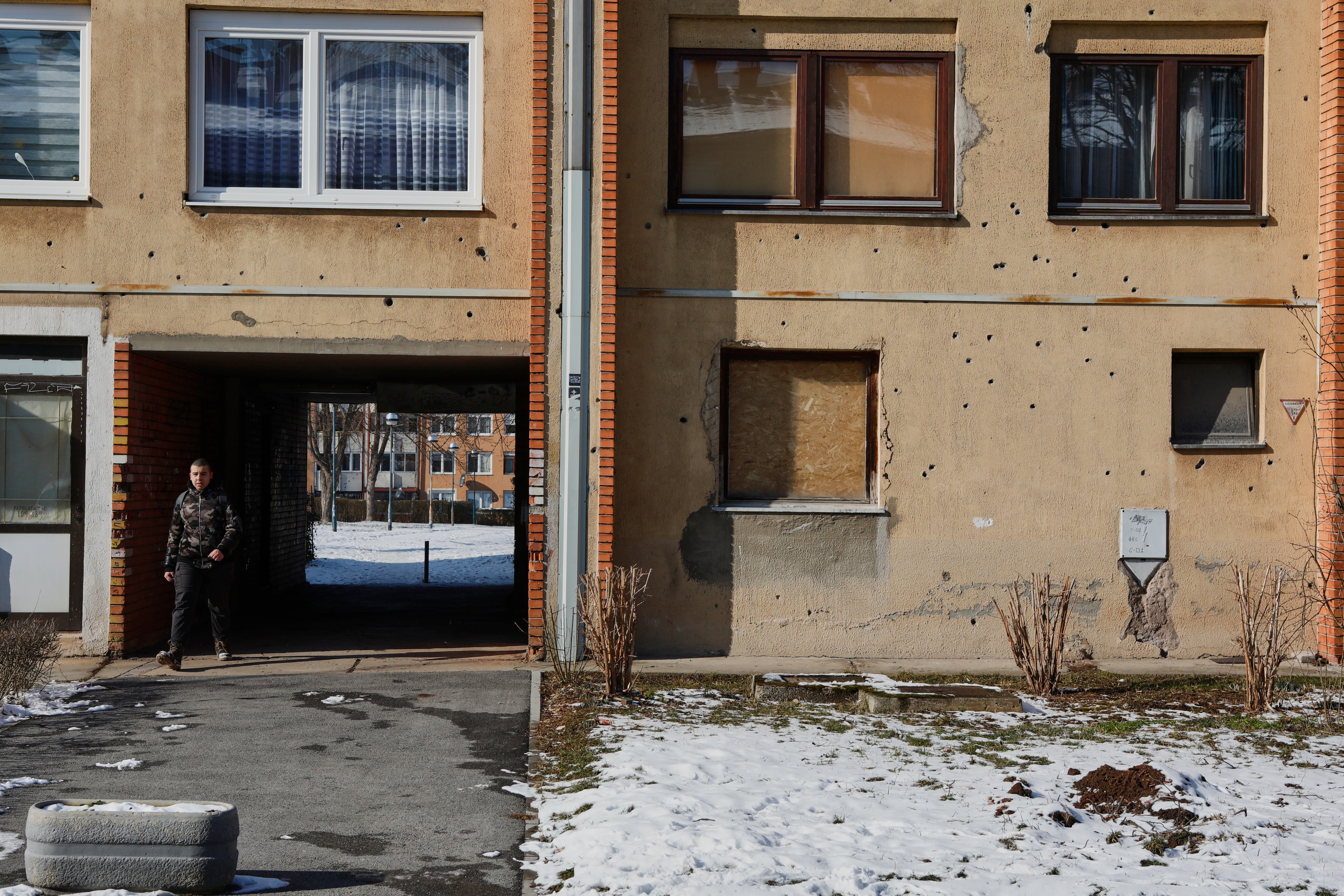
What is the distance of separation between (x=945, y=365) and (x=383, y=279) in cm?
504

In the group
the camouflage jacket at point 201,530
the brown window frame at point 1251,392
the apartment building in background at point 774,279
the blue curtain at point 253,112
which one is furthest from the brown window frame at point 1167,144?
the camouflage jacket at point 201,530

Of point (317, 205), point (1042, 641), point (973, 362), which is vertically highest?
point (317, 205)

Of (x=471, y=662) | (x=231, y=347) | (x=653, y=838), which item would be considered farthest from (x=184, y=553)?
(x=653, y=838)

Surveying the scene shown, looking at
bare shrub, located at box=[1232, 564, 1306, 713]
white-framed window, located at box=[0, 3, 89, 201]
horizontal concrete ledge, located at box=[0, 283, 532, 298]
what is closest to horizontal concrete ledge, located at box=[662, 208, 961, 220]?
horizontal concrete ledge, located at box=[0, 283, 532, 298]

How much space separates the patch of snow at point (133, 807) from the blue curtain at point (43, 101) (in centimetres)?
730

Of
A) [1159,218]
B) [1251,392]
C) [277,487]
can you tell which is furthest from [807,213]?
[277,487]

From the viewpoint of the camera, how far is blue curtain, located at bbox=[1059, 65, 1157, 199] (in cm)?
1055

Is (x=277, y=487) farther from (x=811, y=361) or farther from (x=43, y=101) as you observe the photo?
(x=811, y=361)

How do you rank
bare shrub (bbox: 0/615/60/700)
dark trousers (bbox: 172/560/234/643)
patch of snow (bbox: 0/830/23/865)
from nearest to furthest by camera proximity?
patch of snow (bbox: 0/830/23/865)
bare shrub (bbox: 0/615/60/700)
dark trousers (bbox: 172/560/234/643)

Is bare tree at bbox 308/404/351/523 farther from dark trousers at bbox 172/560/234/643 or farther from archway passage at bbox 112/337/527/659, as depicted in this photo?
dark trousers at bbox 172/560/234/643

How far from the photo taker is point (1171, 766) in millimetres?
6164

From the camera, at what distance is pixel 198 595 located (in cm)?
997

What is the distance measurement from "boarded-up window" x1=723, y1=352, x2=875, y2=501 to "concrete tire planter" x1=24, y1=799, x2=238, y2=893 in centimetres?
658

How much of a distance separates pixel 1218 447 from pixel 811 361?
375cm
